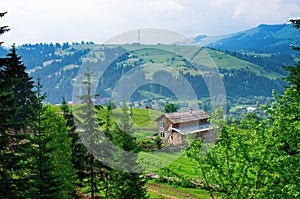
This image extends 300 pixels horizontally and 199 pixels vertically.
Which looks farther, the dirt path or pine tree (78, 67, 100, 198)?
the dirt path

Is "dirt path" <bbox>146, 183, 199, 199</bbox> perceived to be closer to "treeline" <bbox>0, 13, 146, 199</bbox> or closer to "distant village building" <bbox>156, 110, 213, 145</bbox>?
"treeline" <bbox>0, 13, 146, 199</bbox>

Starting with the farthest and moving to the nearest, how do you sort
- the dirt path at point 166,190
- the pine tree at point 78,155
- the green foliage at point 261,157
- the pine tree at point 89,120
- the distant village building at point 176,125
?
the distant village building at point 176,125 → the dirt path at point 166,190 → the pine tree at point 78,155 → the pine tree at point 89,120 → the green foliage at point 261,157

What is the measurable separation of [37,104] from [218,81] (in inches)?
1268

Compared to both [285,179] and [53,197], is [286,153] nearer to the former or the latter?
[285,179]

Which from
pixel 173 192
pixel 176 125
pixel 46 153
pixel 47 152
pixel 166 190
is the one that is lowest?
pixel 166 190

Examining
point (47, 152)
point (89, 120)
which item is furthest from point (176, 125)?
point (47, 152)

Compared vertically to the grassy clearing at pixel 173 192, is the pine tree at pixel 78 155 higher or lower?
higher

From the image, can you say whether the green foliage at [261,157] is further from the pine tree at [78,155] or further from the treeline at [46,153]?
the pine tree at [78,155]

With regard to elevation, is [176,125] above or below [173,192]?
above

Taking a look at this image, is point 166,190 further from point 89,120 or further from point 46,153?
point 46,153

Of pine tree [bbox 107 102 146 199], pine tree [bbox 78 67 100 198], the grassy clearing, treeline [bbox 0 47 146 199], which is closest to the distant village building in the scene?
the grassy clearing

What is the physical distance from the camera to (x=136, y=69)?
1458 inches

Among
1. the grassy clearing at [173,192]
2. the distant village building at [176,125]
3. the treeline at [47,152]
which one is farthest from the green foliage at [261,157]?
the distant village building at [176,125]

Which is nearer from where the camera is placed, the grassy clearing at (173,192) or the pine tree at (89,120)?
the pine tree at (89,120)
